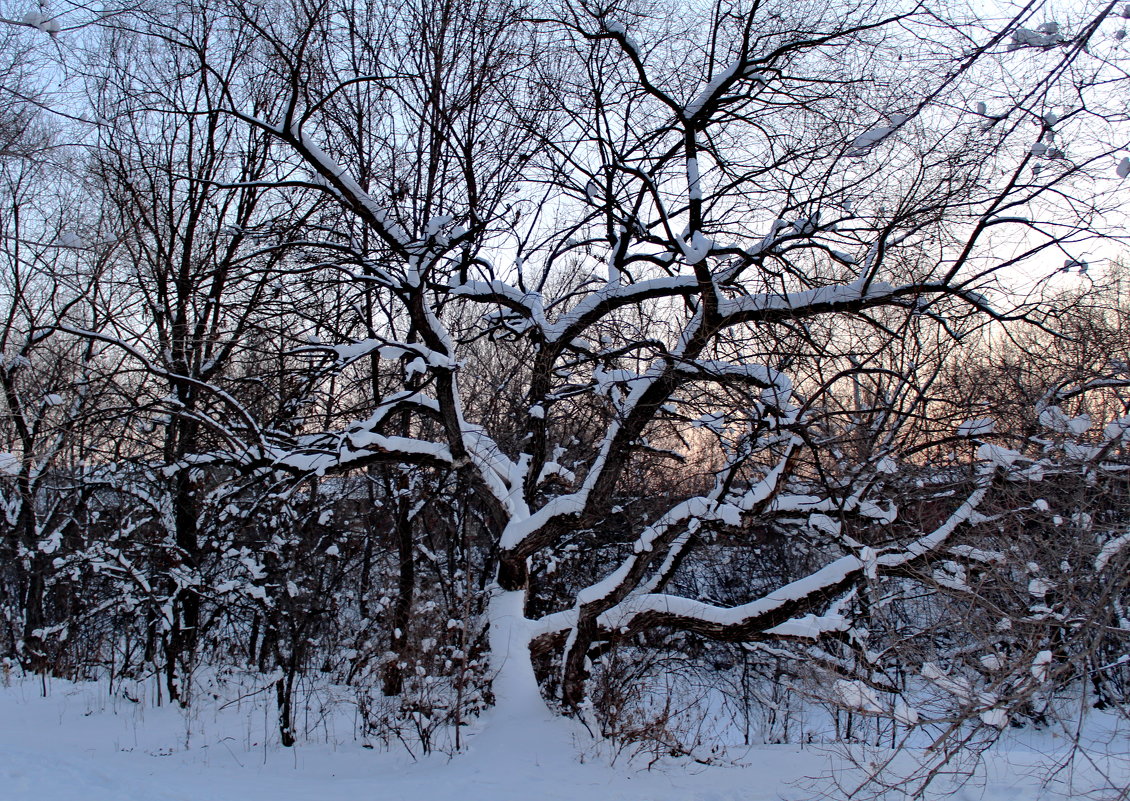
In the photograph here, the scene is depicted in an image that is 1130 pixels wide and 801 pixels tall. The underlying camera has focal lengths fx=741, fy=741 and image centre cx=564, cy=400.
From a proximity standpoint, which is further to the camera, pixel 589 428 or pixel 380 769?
pixel 589 428

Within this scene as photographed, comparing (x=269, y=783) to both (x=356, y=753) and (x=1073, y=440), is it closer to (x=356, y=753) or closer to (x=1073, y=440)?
(x=356, y=753)

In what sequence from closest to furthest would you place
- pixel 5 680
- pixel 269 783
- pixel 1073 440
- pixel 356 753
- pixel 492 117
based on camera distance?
pixel 1073 440 < pixel 269 783 < pixel 356 753 < pixel 492 117 < pixel 5 680

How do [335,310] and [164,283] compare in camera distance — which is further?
[164,283]

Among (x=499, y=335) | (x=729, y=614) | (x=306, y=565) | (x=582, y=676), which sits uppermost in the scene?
(x=499, y=335)

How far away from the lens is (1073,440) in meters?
4.51

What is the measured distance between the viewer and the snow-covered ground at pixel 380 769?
18.8 feet

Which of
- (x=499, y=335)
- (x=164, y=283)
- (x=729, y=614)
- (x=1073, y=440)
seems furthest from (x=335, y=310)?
(x=1073, y=440)

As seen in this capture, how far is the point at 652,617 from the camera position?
7.57 m

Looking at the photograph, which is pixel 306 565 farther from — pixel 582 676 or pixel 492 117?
pixel 492 117

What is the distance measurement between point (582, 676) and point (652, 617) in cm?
94

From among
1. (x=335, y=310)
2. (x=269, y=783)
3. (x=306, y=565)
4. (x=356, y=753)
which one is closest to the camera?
(x=269, y=783)

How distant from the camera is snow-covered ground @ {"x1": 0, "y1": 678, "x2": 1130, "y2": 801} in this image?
5.73 meters

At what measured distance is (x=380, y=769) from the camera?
671cm

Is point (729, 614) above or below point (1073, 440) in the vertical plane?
below
